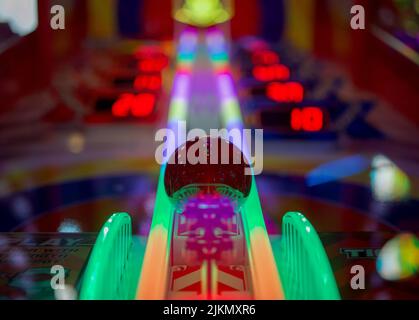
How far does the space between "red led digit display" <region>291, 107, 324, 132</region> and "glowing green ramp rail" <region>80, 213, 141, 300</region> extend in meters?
2.39

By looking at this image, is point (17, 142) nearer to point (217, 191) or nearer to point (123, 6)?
point (217, 191)

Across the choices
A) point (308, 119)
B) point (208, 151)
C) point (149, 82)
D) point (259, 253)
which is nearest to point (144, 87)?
point (149, 82)

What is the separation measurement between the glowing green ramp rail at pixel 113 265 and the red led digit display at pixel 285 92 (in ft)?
9.23

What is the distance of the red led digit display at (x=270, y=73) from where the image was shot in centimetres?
584

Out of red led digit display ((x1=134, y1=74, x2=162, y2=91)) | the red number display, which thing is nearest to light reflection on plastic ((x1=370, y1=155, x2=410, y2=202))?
the red number display

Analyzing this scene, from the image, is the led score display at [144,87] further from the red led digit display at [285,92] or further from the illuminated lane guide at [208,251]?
the illuminated lane guide at [208,251]

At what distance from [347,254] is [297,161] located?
1.59 m

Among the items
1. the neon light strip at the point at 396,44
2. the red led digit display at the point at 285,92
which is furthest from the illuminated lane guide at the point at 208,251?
the neon light strip at the point at 396,44

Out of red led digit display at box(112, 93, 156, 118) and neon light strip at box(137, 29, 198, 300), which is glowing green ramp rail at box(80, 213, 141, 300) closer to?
neon light strip at box(137, 29, 198, 300)

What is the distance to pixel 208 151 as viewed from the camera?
2600mm

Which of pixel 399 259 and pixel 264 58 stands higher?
pixel 264 58

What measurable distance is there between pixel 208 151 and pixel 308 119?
2409 millimetres

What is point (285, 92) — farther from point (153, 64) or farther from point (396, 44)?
point (153, 64)

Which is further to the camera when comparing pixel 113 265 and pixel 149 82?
pixel 149 82
